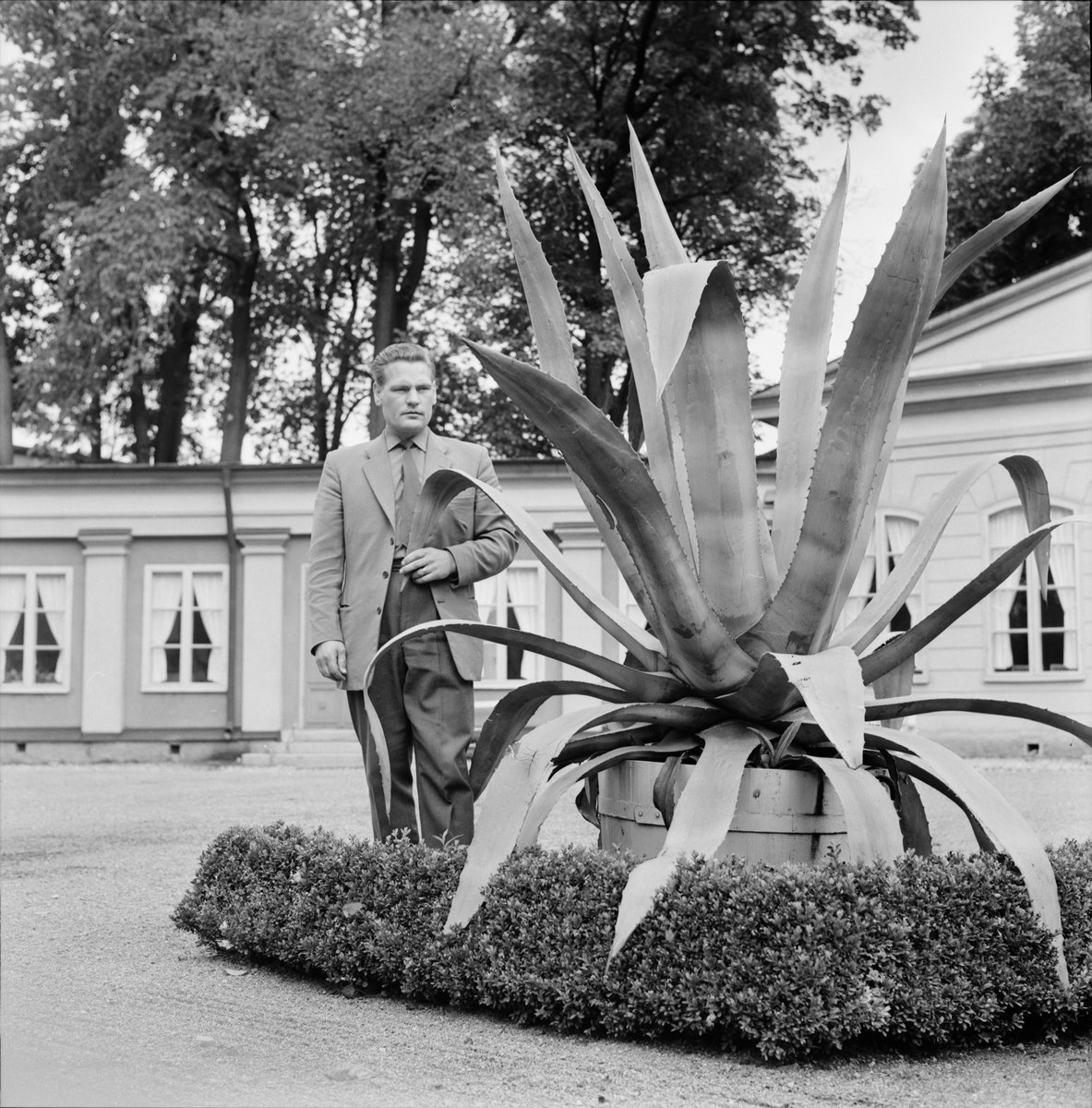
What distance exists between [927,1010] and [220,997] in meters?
2.09

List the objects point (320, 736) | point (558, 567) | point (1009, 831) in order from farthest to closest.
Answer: point (320, 736), point (558, 567), point (1009, 831)

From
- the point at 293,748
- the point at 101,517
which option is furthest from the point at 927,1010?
the point at 101,517

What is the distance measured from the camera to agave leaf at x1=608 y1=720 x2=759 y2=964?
342cm

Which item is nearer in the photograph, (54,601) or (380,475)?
(380,475)

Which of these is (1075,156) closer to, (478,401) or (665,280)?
(478,401)

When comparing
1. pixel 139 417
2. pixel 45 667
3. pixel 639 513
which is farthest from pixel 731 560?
pixel 139 417

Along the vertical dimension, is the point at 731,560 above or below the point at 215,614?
below

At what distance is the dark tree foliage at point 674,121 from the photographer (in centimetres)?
2398

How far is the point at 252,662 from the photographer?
18.7 meters

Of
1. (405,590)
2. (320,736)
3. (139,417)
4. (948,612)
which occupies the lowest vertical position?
(320,736)

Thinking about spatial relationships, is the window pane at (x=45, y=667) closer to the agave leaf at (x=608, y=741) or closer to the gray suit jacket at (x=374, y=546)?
the gray suit jacket at (x=374, y=546)

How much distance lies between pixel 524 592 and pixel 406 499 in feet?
45.5

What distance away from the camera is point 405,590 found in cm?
495

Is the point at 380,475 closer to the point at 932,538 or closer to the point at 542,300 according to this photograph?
the point at 542,300
